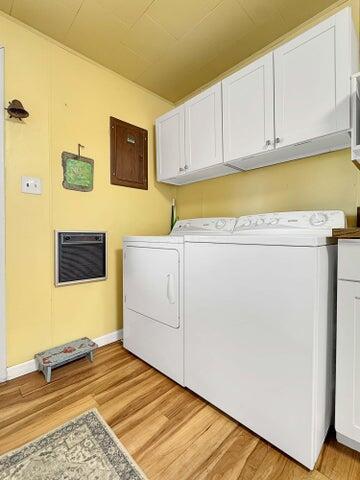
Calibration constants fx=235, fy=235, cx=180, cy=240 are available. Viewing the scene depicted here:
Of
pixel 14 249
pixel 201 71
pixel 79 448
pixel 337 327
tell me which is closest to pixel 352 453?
pixel 337 327

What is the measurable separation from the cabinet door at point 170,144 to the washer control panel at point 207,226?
48 centimetres

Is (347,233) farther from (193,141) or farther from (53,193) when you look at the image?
(53,193)

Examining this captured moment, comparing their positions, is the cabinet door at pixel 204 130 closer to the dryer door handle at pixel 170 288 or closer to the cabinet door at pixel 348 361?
A: the dryer door handle at pixel 170 288

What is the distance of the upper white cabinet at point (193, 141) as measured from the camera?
182cm

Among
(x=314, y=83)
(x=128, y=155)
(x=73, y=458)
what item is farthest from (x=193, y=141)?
(x=73, y=458)

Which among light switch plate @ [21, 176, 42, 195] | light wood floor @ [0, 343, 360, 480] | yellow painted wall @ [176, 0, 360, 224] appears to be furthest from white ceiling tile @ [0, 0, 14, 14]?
light wood floor @ [0, 343, 360, 480]

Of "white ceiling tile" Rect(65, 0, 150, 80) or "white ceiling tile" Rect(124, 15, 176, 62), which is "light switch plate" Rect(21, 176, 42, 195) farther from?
"white ceiling tile" Rect(124, 15, 176, 62)

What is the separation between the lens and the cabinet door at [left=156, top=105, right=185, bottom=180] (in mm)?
2100

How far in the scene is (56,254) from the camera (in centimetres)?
179

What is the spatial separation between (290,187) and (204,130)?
81 centimetres

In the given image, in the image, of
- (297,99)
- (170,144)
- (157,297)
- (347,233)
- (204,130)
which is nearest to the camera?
(347,233)

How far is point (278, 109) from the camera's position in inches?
57.3

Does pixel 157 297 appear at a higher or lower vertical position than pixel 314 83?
lower

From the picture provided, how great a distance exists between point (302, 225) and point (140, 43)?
6.06 ft
